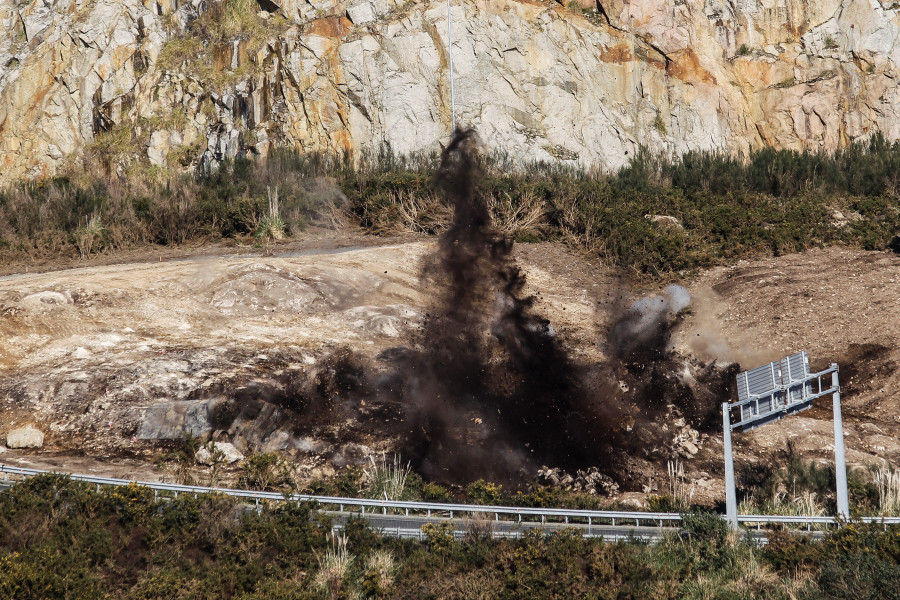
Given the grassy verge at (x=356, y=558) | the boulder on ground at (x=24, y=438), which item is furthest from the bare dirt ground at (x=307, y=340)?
the grassy verge at (x=356, y=558)

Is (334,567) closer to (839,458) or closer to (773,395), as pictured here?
(773,395)

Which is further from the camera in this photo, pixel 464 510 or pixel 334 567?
pixel 464 510

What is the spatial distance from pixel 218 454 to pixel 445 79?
26873mm

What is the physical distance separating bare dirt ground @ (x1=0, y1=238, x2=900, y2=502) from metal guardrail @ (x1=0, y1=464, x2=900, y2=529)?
1.77 meters

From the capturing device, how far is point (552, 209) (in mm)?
29547

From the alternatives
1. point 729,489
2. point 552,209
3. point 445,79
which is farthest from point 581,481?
point 445,79

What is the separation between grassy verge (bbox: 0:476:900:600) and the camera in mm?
10750

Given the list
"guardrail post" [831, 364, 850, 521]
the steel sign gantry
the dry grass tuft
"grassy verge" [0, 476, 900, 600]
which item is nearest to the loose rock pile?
"grassy verge" [0, 476, 900, 600]

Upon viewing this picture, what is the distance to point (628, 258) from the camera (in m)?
26.4

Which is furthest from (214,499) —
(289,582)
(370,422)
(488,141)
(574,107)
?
(574,107)

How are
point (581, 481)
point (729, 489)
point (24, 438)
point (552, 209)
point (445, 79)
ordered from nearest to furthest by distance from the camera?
point (729, 489)
point (581, 481)
point (24, 438)
point (552, 209)
point (445, 79)

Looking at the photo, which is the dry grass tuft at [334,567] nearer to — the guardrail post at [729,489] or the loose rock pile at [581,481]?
the loose rock pile at [581,481]

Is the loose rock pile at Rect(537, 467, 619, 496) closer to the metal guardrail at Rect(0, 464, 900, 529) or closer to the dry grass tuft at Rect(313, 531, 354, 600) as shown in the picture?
the metal guardrail at Rect(0, 464, 900, 529)

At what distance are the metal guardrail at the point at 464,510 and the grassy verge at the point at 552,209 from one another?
537 inches
